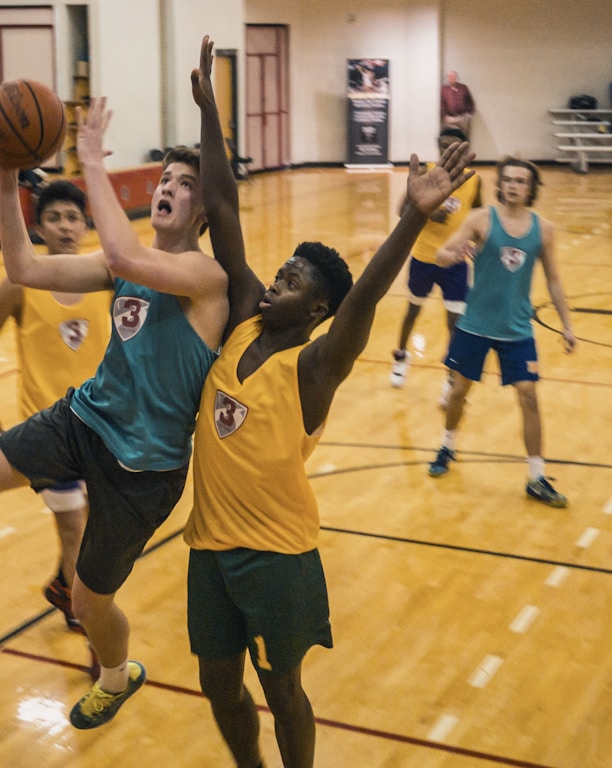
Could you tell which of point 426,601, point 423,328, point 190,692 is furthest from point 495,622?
point 423,328

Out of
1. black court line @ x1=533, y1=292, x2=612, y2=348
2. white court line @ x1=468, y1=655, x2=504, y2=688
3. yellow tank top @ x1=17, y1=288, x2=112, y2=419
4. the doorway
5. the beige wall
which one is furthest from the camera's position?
the beige wall

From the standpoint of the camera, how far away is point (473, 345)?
5.93 meters

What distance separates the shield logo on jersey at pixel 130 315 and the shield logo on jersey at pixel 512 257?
10.6 feet

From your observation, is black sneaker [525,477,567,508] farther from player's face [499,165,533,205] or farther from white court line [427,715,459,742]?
white court line [427,715,459,742]

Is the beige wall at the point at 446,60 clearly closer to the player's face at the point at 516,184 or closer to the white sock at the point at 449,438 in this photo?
the player's face at the point at 516,184

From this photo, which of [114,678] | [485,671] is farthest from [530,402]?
[114,678]

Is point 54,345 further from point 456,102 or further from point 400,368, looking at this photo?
point 456,102

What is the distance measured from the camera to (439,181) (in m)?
2.64

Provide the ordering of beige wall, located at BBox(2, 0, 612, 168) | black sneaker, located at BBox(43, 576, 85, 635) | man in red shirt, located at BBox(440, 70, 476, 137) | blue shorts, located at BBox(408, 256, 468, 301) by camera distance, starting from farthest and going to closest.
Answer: beige wall, located at BBox(2, 0, 612, 168), man in red shirt, located at BBox(440, 70, 476, 137), blue shorts, located at BBox(408, 256, 468, 301), black sneaker, located at BBox(43, 576, 85, 635)

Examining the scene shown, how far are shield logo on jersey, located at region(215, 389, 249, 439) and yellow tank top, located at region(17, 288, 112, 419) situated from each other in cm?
143

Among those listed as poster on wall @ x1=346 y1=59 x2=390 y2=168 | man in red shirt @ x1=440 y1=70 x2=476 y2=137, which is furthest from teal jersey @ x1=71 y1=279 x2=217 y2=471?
poster on wall @ x1=346 y1=59 x2=390 y2=168

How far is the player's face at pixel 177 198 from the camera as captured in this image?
3.04 meters

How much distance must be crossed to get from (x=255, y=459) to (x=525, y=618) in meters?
2.14

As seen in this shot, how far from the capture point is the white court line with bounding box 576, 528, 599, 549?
5309mm
